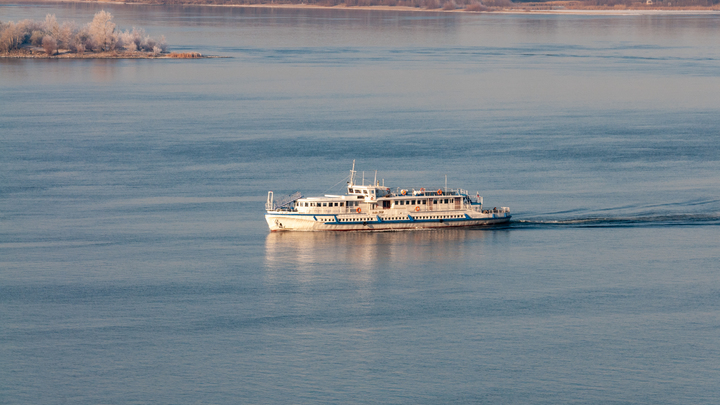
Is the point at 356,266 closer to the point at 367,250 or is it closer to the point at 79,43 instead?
the point at 367,250

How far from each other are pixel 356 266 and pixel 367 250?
11.6 ft

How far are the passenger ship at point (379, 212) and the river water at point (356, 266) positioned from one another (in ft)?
3.83

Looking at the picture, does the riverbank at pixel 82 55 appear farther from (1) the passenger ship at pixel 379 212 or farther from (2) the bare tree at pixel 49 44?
(1) the passenger ship at pixel 379 212

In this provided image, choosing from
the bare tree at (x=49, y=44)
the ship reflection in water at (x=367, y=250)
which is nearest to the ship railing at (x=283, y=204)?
the ship reflection in water at (x=367, y=250)

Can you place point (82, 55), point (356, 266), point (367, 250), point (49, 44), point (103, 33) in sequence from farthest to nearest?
1. point (103, 33)
2. point (82, 55)
3. point (49, 44)
4. point (367, 250)
5. point (356, 266)

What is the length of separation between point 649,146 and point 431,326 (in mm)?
55134

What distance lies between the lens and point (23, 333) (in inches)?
1946

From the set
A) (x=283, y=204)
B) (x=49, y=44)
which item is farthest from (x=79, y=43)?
(x=283, y=204)

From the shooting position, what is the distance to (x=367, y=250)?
64.1 metres

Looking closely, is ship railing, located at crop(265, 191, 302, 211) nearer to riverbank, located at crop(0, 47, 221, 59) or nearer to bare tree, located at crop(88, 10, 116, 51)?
riverbank, located at crop(0, 47, 221, 59)

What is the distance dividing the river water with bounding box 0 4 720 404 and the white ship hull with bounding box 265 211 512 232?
3.42 ft

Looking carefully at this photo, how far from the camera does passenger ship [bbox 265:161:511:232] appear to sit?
67938 mm

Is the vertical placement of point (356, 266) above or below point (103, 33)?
below

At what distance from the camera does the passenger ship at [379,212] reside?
6794cm
